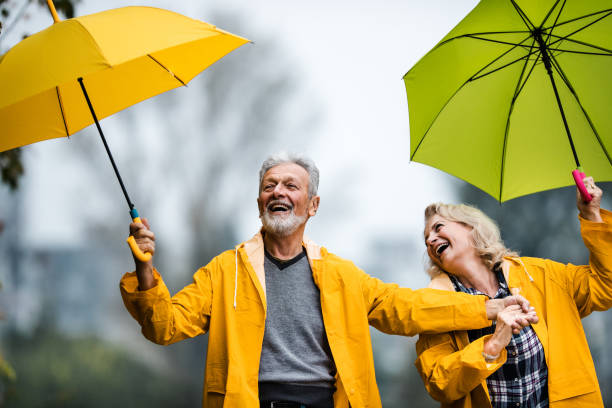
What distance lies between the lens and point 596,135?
2121mm

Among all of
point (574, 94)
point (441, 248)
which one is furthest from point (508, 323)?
point (574, 94)

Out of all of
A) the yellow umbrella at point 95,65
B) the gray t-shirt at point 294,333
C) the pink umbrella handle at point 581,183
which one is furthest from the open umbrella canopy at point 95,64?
the pink umbrella handle at point 581,183

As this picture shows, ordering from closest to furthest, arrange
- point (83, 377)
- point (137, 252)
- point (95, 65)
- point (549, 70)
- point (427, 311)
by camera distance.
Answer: point (95, 65) < point (137, 252) < point (549, 70) < point (427, 311) < point (83, 377)

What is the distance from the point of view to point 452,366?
6.82ft

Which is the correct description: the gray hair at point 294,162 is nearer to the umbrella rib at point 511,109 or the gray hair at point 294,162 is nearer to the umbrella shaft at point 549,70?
the umbrella rib at point 511,109

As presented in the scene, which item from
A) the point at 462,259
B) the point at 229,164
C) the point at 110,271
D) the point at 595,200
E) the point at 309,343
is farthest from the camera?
the point at 229,164

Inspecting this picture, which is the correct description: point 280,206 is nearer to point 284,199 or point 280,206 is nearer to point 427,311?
point 284,199

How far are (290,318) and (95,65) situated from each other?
1.22m

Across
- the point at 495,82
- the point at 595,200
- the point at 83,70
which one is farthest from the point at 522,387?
the point at 83,70

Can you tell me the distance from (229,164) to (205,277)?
15.2 feet

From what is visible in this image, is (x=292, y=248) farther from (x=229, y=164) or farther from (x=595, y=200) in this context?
(x=229, y=164)

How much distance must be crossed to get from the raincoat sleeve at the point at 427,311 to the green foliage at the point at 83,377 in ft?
15.1

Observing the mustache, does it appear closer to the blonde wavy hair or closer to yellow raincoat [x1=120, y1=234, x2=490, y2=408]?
yellow raincoat [x1=120, y1=234, x2=490, y2=408]

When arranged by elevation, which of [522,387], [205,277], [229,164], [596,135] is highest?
[229,164]
